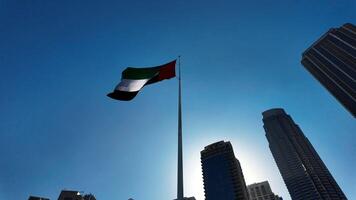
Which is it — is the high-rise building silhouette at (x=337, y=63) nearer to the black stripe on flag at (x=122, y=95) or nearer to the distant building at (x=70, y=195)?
the distant building at (x=70, y=195)

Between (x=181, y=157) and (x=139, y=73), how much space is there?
826cm

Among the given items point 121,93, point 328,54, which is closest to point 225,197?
point 328,54

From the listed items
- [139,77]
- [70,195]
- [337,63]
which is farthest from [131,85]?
[337,63]

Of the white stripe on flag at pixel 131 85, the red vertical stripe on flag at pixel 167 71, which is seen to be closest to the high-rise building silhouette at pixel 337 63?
the red vertical stripe on flag at pixel 167 71

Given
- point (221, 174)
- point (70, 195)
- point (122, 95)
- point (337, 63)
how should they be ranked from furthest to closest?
point (337, 63) < point (221, 174) < point (70, 195) < point (122, 95)

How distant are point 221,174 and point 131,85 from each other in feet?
482

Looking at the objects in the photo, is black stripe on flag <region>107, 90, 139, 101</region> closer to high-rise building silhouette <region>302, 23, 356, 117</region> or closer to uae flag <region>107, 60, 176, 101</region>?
uae flag <region>107, 60, 176, 101</region>

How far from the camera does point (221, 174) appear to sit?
498ft

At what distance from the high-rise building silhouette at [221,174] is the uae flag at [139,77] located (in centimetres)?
13604

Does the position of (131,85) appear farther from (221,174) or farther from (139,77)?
(221,174)

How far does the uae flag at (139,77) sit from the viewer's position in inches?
591

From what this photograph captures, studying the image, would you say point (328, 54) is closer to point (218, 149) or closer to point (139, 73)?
point (218, 149)

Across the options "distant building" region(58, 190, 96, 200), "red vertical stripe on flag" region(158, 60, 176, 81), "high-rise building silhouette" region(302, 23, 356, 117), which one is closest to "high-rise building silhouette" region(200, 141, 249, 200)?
"distant building" region(58, 190, 96, 200)

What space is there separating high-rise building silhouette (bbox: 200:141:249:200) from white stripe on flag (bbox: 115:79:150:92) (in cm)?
13667
